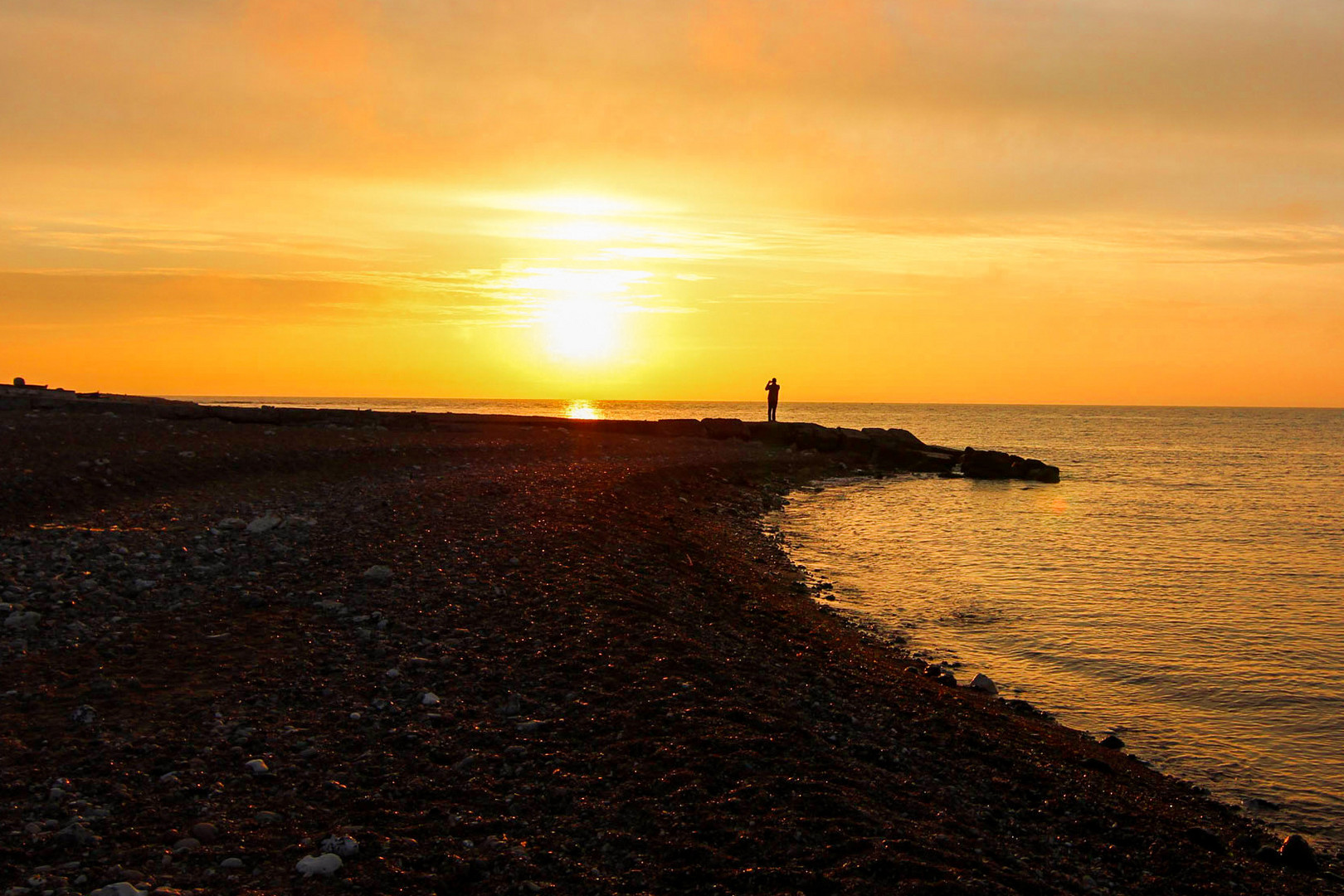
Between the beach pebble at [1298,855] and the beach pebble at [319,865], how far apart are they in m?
7.42

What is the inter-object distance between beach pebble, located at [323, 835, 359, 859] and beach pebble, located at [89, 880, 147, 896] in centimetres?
102

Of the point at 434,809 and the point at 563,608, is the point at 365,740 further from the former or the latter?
the point at 563,608

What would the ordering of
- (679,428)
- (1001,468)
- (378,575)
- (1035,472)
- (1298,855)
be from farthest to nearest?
(679,428) < (1001,468) < (1035,472) < (378,575) < (1298,855)

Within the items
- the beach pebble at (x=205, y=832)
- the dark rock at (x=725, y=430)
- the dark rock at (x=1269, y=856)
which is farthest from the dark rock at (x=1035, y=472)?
the beach pebble at (x=205, y=832)

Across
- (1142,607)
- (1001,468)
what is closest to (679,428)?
(1001,468)

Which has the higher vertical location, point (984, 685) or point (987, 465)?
point (987, 465)

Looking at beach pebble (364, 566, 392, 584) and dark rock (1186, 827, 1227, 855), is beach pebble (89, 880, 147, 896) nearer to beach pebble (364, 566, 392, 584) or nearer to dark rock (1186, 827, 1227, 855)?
beach pebble (364, 566, 392, 584)

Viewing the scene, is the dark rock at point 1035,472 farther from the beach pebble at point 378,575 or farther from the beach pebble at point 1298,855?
the beach pebble at point 1298,855

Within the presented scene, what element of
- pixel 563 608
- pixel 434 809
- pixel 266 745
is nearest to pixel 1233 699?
pixel 563 608

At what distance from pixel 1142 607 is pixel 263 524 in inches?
635

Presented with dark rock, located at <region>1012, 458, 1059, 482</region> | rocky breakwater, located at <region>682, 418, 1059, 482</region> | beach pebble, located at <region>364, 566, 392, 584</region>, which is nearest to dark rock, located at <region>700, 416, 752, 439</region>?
rocky breakwater, located at <region>682, 418, 1059, 482</region>

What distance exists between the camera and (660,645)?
1021 cm

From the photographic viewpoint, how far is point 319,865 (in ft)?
17.4

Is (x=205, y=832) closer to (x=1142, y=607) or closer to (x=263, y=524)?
(x=263, y=524)
